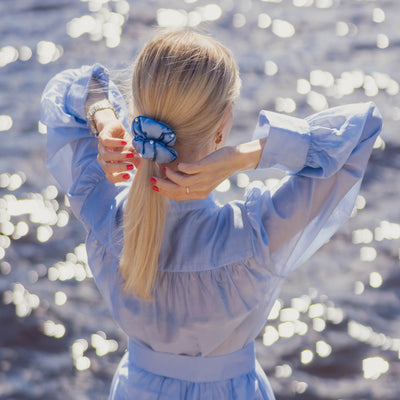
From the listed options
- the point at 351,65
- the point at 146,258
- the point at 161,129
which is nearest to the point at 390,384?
the point at 146,258

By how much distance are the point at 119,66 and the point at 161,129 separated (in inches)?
145

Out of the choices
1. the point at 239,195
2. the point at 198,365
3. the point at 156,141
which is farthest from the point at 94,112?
the point at 239,195

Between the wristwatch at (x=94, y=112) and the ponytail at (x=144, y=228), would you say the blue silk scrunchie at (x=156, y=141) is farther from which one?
the wristwatch at (x=94, y=112)

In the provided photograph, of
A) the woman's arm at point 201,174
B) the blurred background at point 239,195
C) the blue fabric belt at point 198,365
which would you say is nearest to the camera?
the woman's arm at point 201,174

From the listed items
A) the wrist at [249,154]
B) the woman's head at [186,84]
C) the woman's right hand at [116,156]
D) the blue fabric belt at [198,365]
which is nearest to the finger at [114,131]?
the woman's right hand at [116,156]

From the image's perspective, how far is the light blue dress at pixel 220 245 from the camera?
129cm

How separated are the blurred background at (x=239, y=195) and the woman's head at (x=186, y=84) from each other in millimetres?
360

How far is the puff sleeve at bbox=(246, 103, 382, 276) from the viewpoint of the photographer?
1.28 m

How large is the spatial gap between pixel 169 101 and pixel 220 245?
0.29 m

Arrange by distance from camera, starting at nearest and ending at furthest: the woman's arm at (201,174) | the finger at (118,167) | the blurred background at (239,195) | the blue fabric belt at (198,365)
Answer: the woman's arm at (201,174), the finger at (118,167), the blue fabric belt at (198,365), the blurred background at (239,195)

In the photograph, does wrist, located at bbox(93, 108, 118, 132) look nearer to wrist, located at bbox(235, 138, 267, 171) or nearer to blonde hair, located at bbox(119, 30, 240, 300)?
blonde hair, located at bbox(119, 30, 240, 300)

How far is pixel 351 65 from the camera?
187 inches

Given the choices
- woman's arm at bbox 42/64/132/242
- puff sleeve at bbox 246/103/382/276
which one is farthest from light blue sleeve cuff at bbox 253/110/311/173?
woman's arm at bbox 42/64/132/242

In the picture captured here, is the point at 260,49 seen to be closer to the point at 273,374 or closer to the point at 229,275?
the point at 273,374
